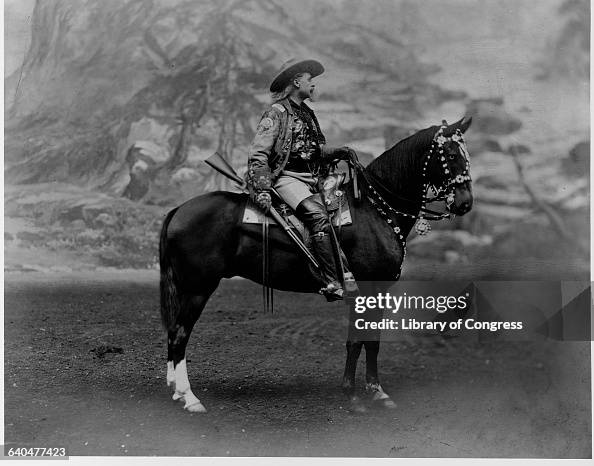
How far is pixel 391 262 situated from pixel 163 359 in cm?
205

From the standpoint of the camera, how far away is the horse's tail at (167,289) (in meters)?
4.98

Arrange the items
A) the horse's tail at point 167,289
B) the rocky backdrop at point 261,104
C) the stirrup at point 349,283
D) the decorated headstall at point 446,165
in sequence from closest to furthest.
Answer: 1. the decorated headstall at point 446,165
2. the stirrup at point 349,283
3. the horse's tail at point 167,289
4. the rocky backdrop at point 261,104

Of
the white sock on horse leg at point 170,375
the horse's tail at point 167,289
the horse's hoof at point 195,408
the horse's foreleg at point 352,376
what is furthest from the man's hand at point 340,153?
the horse's hoof at point 195,408

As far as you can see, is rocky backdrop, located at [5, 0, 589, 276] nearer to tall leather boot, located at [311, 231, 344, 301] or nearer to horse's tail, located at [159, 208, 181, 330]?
horse's tail, located at [159, 208, 181, 330]

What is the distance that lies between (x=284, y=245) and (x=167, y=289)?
95cm

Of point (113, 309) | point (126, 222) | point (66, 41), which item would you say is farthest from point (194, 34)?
point (113, 309)

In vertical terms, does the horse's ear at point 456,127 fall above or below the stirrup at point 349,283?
above

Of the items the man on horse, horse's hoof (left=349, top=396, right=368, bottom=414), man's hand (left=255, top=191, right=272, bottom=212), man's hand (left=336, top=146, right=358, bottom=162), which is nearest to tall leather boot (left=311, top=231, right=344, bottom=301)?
the man on horse

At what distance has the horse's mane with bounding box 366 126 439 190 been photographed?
15.6 ft

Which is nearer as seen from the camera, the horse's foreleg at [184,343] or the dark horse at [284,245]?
the dark horse at [284,245]

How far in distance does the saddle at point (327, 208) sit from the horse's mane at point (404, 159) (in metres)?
0.33

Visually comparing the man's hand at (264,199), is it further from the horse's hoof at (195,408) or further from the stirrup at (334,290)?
the horse's hoof at (195,408)

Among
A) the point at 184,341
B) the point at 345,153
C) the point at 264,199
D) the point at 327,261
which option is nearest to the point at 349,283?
the point at 327,261

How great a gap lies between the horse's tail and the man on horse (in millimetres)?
777
